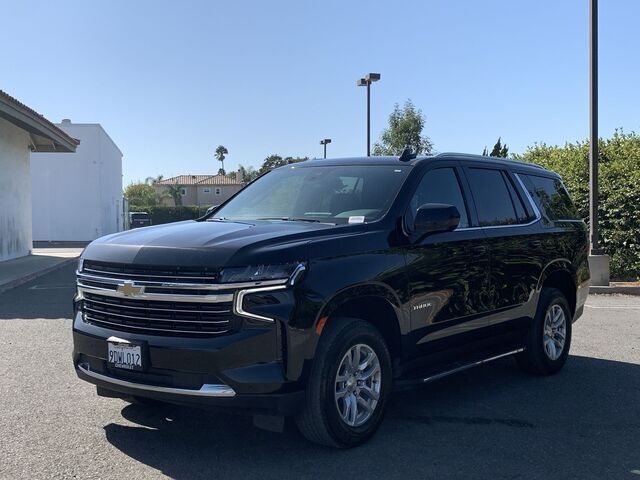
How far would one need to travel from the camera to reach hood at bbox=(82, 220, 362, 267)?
3.83m

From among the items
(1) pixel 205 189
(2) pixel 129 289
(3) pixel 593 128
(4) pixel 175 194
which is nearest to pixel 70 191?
(3) pixel 593 128

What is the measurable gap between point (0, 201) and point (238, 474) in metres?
17.1

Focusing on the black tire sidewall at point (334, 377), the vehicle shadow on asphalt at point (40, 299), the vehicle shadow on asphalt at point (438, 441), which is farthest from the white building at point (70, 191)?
the black tire sidewall at point (334, 377)

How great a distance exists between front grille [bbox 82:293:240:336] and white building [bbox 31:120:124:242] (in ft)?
94.4

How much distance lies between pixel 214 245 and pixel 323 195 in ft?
4.85

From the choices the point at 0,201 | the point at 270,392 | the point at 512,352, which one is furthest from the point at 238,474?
the point at 0,201

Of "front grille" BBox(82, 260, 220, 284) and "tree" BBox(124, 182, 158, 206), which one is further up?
"tree" BBox(124, 182, 158, 206)

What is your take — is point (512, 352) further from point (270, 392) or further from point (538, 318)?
point (270, 392)

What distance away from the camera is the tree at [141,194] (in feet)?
252

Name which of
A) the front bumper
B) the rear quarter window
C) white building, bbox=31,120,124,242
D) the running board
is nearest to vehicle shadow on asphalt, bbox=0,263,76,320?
the front bumper

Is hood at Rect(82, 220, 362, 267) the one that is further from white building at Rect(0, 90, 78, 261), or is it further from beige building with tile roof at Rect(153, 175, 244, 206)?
beige building with tile roof at Rect(153, 175, 244, 206)

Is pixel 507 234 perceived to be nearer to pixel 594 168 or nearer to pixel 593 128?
pixel 594 168

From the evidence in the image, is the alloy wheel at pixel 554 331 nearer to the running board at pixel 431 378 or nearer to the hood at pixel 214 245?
the running board at pixel 431 378

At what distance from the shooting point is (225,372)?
12.2 ft
